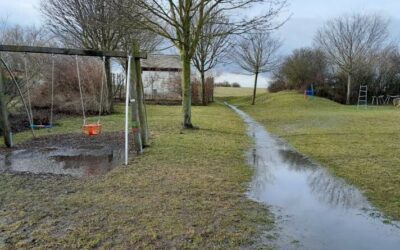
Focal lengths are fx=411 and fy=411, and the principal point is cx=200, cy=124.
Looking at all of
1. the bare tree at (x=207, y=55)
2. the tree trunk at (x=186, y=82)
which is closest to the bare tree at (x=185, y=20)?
the tree trunk at (x=186, y=82)

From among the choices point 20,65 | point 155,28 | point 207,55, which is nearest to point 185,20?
point 155,28

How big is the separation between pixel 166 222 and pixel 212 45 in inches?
1210

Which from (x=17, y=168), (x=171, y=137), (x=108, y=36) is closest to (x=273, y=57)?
(x=108, y=36)

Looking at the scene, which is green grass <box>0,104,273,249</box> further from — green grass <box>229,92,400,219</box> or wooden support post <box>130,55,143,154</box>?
green grass <box>229,92,400,219</box>

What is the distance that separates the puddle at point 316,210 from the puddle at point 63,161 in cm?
323

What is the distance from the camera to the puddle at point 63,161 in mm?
8195

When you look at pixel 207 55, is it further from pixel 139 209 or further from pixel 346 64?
pixel 139 209

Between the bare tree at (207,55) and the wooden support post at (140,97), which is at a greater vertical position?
the bare tree at (207,55)

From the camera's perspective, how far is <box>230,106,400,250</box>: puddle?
4.71 m

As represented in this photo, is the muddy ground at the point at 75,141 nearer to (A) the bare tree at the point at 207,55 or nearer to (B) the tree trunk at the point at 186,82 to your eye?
(B) the tree trunk at the point at 186,82

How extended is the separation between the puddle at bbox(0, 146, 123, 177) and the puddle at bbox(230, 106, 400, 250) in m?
3.23

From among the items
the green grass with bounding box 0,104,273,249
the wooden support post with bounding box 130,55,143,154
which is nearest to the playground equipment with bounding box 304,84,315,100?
the wooden support post with bounding box 130,55,143,154

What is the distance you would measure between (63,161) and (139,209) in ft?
13.8

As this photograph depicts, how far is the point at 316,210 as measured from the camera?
5902 mm
